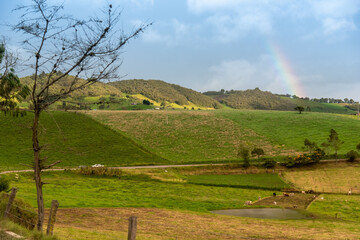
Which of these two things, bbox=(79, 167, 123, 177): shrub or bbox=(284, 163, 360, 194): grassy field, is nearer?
bbox=(284, 163, 360, 194): grassy field

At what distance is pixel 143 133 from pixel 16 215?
89.7 meters

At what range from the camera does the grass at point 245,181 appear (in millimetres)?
57188

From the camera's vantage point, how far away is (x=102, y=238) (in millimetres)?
18828

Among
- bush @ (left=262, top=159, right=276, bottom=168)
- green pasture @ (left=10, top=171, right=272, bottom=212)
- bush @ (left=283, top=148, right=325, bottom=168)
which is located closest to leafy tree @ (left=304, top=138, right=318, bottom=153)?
bush @ (left=283, top=148, right=325, bottom=168)

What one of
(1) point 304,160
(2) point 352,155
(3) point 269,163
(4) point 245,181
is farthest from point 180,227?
(2) point 352,155

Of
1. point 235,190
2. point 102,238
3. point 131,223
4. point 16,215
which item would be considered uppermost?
point 131,223

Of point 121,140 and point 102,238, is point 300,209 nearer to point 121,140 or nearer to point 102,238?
point 102,238

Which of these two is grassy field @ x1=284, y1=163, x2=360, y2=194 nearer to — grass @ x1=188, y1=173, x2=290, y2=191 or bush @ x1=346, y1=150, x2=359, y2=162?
bush @ x1=346, y1=150, x2=359, y2=162

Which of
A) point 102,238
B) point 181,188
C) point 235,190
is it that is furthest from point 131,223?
point 235,190

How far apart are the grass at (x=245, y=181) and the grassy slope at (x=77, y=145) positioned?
19194mm

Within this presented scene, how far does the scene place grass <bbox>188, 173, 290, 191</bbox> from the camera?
2251 inches

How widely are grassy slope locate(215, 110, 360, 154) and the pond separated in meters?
49.5

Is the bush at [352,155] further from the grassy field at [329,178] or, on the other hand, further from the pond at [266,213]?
the pond at [266,213]

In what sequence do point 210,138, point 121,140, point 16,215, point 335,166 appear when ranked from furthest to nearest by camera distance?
point 210,138, point 121,140, point 335,166, point 16,215
